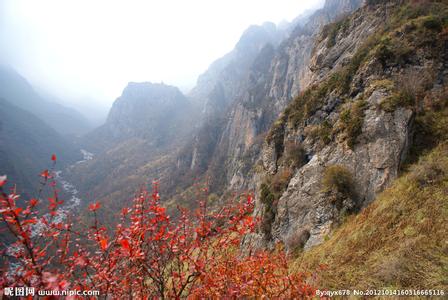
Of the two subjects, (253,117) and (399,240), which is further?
(253,117)

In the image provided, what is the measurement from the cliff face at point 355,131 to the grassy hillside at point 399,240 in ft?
4.55

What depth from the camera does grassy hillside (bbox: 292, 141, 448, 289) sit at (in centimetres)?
602

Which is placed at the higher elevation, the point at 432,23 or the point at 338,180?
the point at 432,23

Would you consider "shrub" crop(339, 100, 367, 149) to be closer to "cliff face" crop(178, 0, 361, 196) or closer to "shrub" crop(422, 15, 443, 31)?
"shrub" crop(422, 15, 443, 31)

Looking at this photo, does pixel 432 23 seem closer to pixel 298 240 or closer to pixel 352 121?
pixel 352 121

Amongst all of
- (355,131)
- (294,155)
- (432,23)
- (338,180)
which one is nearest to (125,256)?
(338,180)

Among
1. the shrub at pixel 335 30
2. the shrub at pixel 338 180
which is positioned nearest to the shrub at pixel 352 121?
the shrub at pixel 338 180

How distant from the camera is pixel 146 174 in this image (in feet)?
537

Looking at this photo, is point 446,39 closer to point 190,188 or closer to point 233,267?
point 233,267

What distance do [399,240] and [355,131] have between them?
7513 mm

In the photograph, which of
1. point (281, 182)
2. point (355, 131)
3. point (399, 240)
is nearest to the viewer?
point (399, 240)

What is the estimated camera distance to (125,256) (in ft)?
16.0

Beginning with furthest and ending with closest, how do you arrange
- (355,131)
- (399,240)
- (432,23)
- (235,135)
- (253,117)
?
(235,135) → (253,117) → (432,23) → (355,131) → (399,240)

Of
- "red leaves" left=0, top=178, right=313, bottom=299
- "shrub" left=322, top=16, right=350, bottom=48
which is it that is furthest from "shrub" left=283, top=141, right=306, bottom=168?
"shrub" left=322, top=16, right=350, bottom=48
